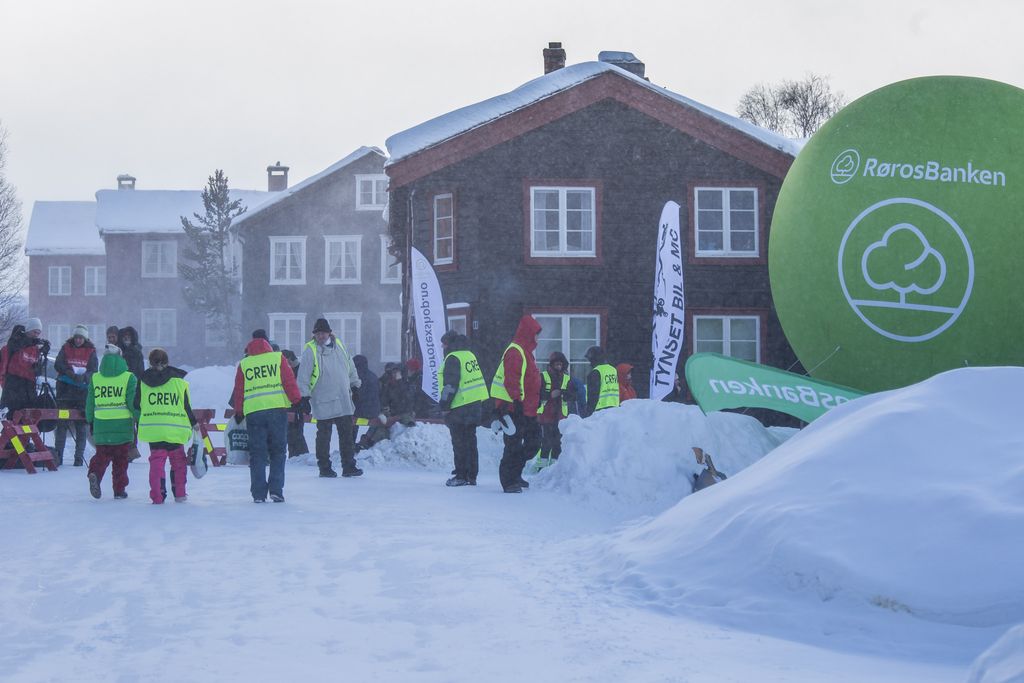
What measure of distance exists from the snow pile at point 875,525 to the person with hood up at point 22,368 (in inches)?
401

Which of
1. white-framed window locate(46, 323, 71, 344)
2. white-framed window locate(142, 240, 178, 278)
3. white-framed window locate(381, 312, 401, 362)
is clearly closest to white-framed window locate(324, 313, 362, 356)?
white-framed window locate(381, 312, 401, 362)

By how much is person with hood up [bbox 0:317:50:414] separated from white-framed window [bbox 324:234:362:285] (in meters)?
30.2

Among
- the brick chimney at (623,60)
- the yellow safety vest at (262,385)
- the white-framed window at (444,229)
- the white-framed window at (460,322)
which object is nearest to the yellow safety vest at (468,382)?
the yellow safety vest at (262,385)

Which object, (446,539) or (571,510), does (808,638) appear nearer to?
(446,539)

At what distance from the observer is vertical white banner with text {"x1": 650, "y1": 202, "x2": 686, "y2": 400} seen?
75.5 ft

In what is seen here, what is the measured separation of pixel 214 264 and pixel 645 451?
44762 millimetres

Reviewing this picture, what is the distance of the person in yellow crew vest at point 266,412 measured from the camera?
11578mm

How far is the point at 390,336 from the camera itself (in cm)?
4634

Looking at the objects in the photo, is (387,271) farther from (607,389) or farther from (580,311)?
(607,389)

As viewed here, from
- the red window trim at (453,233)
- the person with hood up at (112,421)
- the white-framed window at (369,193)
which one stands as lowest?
the person with hood up at (112,421)

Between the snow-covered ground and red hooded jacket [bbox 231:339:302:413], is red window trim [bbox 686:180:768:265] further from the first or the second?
the snow-covered ground

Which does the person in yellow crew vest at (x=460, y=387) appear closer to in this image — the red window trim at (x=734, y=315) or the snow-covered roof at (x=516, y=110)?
the snow-covered roof at (x=516, y=110)

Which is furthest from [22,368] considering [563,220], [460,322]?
[563,220]

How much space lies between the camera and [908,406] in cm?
789
